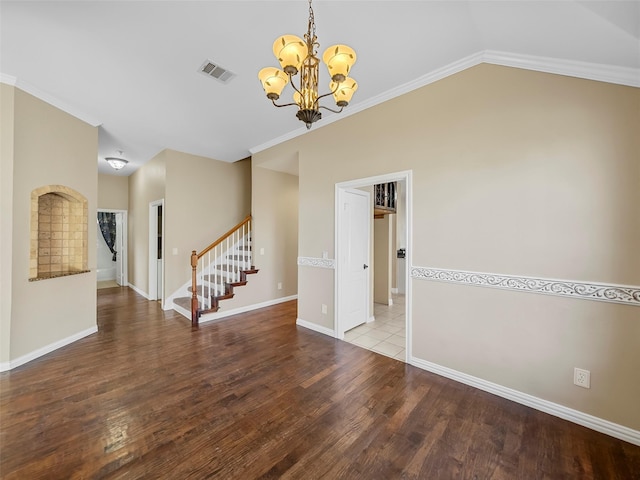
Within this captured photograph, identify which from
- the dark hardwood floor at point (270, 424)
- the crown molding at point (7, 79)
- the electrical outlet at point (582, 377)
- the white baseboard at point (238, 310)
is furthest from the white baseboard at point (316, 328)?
the crown molding at point (7, 79)

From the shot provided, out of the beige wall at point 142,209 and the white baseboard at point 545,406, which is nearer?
the white baseboard at point 545,406

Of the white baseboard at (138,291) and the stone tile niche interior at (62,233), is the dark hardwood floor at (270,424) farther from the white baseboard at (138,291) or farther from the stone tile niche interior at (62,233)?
the white baseboard at (138,291)

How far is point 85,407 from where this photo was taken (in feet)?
7.06

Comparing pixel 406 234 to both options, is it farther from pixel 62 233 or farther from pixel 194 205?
pixel 62 233

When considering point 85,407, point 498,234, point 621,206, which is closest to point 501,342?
point 498,234

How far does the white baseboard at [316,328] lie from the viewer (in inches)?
147

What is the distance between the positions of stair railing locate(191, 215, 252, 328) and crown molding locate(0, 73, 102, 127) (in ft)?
7.79

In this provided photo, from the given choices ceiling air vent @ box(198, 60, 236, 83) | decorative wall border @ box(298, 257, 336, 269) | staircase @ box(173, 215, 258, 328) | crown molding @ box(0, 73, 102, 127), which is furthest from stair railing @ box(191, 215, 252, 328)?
ceiling air vent @ box(198, 60, 236, 83)

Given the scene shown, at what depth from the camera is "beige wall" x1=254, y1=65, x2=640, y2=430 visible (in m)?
1.86

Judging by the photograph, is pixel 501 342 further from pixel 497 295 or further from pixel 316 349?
pixel 316 349

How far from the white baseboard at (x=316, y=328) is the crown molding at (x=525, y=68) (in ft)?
10.2

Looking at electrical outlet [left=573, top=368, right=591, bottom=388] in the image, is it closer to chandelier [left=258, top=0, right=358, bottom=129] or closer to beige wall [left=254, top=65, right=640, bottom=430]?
beige wall [left=254, top=65, right=640, bottom=430]

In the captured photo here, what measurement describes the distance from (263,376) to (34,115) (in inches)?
158

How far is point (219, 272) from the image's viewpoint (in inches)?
204
